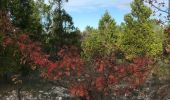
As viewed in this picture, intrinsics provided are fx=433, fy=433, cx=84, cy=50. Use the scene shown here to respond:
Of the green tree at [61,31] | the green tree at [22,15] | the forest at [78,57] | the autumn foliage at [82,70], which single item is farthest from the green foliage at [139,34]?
the autumn foliage at [82,70]

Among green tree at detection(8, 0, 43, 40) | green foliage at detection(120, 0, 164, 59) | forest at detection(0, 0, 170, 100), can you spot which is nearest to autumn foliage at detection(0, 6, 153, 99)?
forest at detection(0, 0, 170, 100)

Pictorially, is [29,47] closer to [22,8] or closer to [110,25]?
[22,8]

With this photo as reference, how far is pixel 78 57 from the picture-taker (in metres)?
12.1

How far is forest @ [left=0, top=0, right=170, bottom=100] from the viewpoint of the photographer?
1187cm

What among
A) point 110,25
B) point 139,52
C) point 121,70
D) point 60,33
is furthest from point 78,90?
point 110,25

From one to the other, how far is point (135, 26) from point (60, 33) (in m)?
11.4

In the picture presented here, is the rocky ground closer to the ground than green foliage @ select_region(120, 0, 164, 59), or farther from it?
closer to the ground

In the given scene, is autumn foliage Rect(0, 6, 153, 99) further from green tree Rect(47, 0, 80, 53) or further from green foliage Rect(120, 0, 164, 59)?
green foliage Rect(120, 0, 164, 59)

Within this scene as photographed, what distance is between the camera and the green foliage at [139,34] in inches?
1852

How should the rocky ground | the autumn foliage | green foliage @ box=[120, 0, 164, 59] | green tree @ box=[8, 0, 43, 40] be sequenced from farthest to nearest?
green foliage @ box=[120, 0, 164, 59]
green tree @ box=[8, 0, 43, 40]
the rocky ground
the autumn foliage

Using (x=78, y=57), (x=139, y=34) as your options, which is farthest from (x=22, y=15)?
(x=78, y=57)

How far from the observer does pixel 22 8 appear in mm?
33156

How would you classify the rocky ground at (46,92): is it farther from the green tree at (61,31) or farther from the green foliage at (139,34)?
the green foliage at (139,34)

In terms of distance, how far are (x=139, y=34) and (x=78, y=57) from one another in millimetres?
35855
